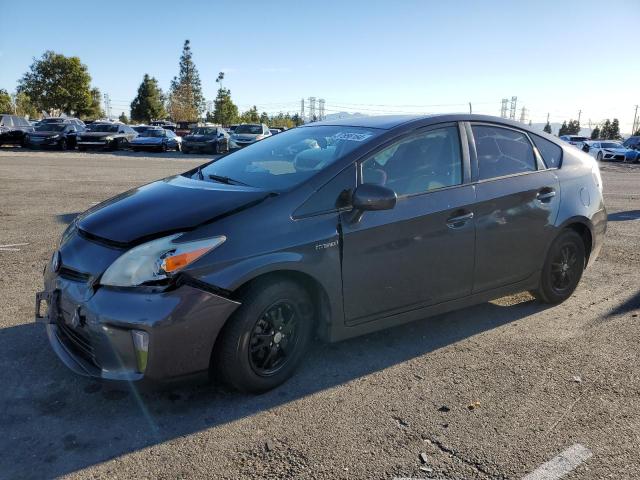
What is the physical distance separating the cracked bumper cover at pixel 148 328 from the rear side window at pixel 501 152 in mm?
2330

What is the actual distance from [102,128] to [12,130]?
4169 mm

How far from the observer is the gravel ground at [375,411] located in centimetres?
258

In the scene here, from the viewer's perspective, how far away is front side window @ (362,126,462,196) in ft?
11.8

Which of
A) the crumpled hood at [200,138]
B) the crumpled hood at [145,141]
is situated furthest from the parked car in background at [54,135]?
the crumpled hood at [200,138]

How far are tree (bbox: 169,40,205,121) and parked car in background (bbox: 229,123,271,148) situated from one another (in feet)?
189

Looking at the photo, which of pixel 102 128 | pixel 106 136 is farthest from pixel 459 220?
pixel 102 128

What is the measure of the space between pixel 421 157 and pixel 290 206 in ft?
3.85

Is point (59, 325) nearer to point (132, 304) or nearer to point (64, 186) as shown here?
point (132, 304)

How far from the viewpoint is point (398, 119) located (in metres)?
4.04

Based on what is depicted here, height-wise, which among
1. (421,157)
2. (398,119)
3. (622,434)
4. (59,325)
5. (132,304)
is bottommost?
(622,434)

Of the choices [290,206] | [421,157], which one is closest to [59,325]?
[290,206]

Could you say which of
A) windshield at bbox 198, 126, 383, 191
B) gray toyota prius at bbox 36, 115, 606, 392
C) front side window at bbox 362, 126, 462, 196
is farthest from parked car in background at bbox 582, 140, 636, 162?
windshield at bbox 198, 126, 383, 191

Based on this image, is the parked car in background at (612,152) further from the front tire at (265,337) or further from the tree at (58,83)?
the tree at (58,83)

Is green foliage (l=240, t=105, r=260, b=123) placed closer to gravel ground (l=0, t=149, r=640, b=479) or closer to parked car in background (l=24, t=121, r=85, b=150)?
parked car in background (l=24, t=121, r=85, b=150)
